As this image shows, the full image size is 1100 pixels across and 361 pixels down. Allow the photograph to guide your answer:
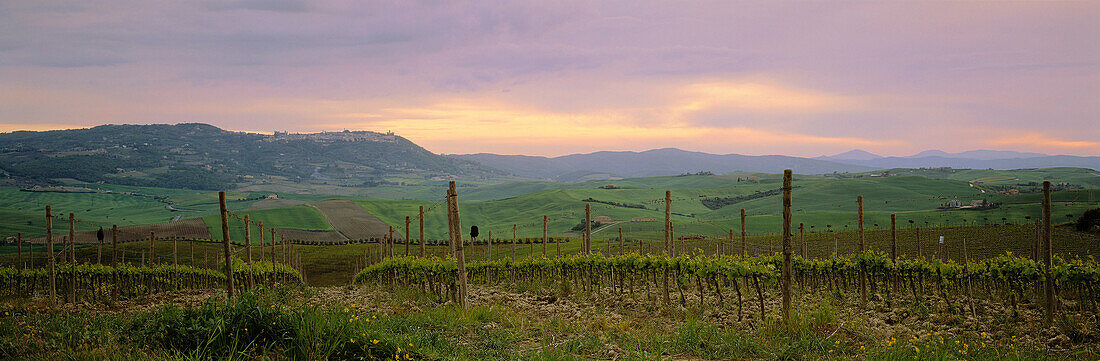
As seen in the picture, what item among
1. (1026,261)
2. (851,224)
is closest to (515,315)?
(1026,261)

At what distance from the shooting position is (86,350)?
20.1ft

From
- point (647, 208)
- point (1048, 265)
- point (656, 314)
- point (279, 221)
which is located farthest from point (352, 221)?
point (1048, 265)

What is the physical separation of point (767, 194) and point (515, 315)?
140482mm

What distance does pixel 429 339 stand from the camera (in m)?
7.45

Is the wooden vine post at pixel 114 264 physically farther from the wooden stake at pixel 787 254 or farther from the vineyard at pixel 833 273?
the wooden stake at pixel 787 254

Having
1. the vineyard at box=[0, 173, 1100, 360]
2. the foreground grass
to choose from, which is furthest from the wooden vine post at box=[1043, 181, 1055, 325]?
the foreground grass

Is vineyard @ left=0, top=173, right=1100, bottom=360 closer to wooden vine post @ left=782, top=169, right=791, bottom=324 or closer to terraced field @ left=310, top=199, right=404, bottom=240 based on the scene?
wooden vine post @ left=782, top=169, right=791, bottom=324

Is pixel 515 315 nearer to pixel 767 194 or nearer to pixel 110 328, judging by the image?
pixel 110 328

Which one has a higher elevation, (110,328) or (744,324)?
(110,328)

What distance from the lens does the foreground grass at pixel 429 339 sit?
629cm

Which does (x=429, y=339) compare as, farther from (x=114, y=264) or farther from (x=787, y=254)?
(x=114, y=264)

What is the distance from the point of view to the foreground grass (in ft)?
20.6

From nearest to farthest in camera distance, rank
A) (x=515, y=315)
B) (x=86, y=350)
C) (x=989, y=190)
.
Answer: (x=86, y=350), (x=515, y=315), (x=989, y=190)

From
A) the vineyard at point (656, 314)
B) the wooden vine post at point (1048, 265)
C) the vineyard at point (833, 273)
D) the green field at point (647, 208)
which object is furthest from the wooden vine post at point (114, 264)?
the green field at point (647, 208)
